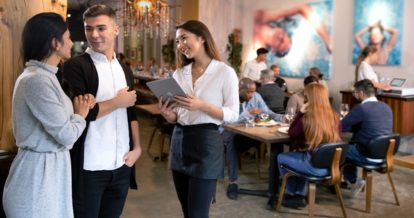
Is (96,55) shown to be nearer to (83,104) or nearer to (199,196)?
(83,104)

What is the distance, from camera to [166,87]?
6.93 feet

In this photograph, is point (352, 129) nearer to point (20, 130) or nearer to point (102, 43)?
point (102, 43)

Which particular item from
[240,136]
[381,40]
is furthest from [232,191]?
[381,40]

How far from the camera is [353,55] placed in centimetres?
721

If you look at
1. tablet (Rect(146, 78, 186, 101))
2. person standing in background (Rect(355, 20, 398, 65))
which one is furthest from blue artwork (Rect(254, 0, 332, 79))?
tablet (Rect(146, 78, 186, 101))

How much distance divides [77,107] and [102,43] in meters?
0.35

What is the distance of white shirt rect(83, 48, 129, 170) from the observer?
6.30 ft

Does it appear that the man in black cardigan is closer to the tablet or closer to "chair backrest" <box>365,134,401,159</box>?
the tablet

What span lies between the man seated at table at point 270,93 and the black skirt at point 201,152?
3.27m

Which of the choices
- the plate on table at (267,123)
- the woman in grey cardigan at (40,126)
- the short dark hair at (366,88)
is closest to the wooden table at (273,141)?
the plate on table at (267,123)

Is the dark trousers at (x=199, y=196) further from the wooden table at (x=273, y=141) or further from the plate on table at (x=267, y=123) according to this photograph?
the plate on table at (x=267, y=123)

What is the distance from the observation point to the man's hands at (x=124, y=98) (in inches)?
76.0

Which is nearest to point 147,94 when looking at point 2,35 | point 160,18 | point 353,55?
point 160,18

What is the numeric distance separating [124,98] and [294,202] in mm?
2600
